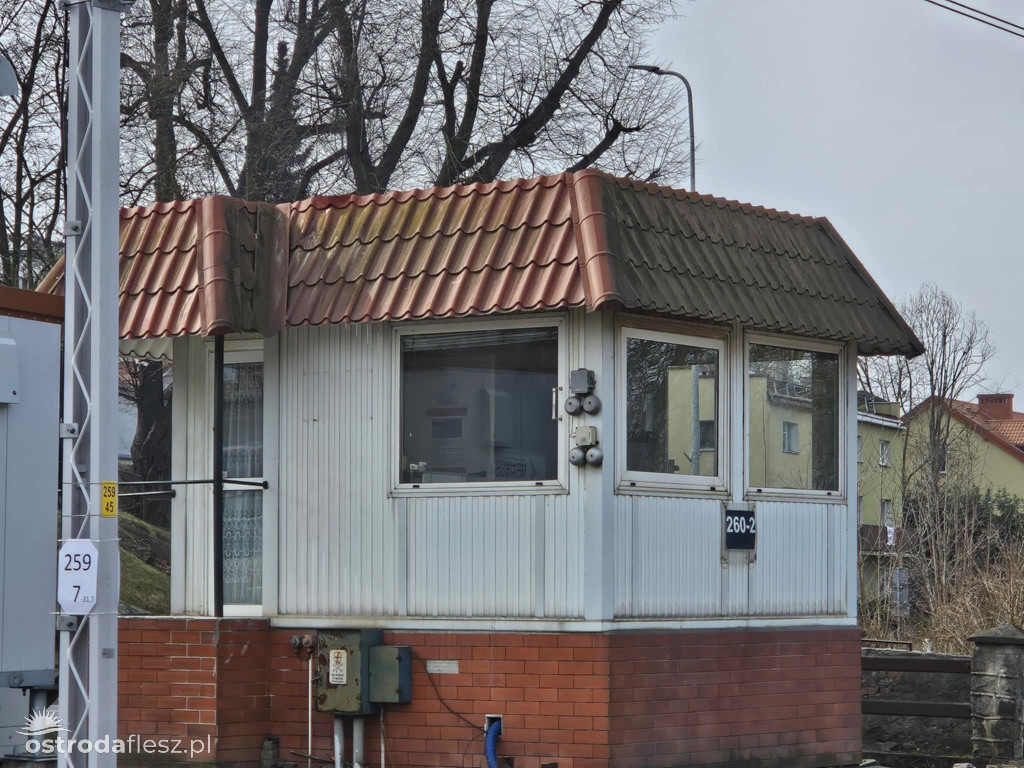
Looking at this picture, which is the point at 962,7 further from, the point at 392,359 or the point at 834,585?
the point at 392,359

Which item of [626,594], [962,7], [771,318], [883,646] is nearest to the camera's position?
[626,594]

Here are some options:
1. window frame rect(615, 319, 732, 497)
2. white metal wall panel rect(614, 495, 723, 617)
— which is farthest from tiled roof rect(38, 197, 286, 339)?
white metal wall panel rect(614, 495, 723, 617)

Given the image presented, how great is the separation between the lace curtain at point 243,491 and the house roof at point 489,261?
0.74 meters

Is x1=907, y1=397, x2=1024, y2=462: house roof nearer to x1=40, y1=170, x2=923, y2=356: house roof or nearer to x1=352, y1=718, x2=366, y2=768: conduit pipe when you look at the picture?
x1=40, y1=170, x2=923, y2=356: house roof

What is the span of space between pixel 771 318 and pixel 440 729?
3.68 meters

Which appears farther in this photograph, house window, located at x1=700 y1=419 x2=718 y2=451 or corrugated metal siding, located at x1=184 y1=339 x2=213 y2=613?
corrugated metal siding, located at x1=184 y1=339 x2=213 y2=613

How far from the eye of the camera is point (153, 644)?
33.8 ft

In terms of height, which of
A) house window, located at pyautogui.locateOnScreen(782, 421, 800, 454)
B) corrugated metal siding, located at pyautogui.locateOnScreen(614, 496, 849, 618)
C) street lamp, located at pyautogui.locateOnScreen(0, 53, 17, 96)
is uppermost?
street lamp, located at pyautogui.locateOnScreen(0, 53, 17, 96)

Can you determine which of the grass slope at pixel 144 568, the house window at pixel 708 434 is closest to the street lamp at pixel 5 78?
the grass slope at pixel 144 568

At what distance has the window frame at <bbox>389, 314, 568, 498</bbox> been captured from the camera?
9758mm

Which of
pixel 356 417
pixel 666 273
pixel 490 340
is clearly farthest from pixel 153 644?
pixel 666 273

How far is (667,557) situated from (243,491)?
10.6ft

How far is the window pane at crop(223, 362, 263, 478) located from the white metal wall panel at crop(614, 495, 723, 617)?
298 centimetres

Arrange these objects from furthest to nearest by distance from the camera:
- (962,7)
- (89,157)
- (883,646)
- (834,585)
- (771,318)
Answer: (883,646)
(962,7)
(834,585)
(771,318)
(89,157)
